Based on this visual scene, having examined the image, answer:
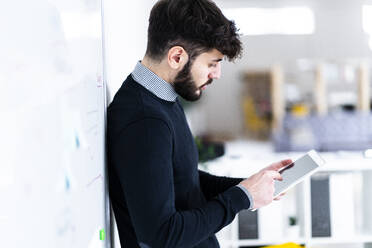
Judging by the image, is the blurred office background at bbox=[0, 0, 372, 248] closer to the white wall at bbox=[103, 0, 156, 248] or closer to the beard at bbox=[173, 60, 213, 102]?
the white wall at bbox=[103, 0, 156, 248]

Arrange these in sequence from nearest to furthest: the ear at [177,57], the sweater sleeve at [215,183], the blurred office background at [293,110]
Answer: the ear at [177,57]
the sweater sleeve at [215,183]
the blurred office background at [293,110]

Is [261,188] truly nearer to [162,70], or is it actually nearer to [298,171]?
[298,171]

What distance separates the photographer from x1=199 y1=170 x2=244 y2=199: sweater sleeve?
1.54m

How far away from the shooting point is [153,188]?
1.04 m

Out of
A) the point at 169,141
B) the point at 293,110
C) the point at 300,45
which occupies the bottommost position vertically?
the point at 293,110

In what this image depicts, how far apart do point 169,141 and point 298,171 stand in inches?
20.2

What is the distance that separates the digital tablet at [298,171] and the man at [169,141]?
0.51 feet

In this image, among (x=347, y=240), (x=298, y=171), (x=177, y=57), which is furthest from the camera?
(x=347, y=240)

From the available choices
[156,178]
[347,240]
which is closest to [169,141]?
[156,178]

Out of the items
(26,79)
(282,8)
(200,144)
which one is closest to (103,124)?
(26,79)

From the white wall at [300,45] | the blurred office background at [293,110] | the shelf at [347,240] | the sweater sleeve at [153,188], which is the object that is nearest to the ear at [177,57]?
the sweater sleeve at [153,188]

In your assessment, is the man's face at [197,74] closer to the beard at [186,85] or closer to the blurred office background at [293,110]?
the beard at [186,85]

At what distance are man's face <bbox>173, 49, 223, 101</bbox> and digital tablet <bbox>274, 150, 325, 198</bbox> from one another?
39cm

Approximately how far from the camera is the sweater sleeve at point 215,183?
5.04ft
